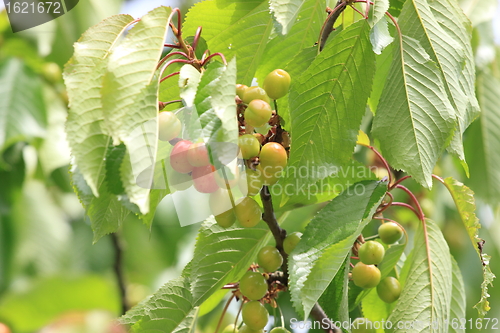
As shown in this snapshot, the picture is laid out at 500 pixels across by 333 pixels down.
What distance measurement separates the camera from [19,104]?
98.6 inches

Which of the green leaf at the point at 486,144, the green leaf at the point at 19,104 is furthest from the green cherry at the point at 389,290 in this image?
→ the green leaf at the point at 19,104

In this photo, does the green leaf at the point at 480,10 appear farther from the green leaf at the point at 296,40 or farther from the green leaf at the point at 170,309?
the green leaf at the point at 170,309

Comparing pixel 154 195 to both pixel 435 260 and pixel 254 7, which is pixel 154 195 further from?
pixel 435 260

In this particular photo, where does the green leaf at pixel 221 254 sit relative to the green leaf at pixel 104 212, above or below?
below

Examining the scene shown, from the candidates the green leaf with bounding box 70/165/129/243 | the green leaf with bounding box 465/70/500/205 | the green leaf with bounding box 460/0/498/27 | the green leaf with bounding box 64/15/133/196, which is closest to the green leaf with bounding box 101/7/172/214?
the green leaf with bounding box 64/15/133/196

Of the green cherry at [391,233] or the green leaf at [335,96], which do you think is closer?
the green leaf at [335,96]

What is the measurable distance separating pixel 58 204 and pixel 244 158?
2.92 m

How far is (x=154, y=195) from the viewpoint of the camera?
0.98m

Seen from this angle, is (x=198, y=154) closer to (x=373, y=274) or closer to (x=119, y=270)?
(x=373, y=274)

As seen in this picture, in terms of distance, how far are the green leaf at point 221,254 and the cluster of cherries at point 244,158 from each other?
14 centimetres

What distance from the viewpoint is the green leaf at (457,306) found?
4.06 ft

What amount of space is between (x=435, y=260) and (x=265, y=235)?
403mm

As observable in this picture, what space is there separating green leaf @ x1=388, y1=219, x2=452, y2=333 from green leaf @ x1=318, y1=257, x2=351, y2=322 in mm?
139

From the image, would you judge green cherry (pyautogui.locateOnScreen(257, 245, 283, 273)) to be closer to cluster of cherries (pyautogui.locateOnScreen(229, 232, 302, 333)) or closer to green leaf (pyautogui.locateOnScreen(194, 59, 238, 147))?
cluster of cherries (pyautogui.locateOnScreen(229, 232, 302, 333))
